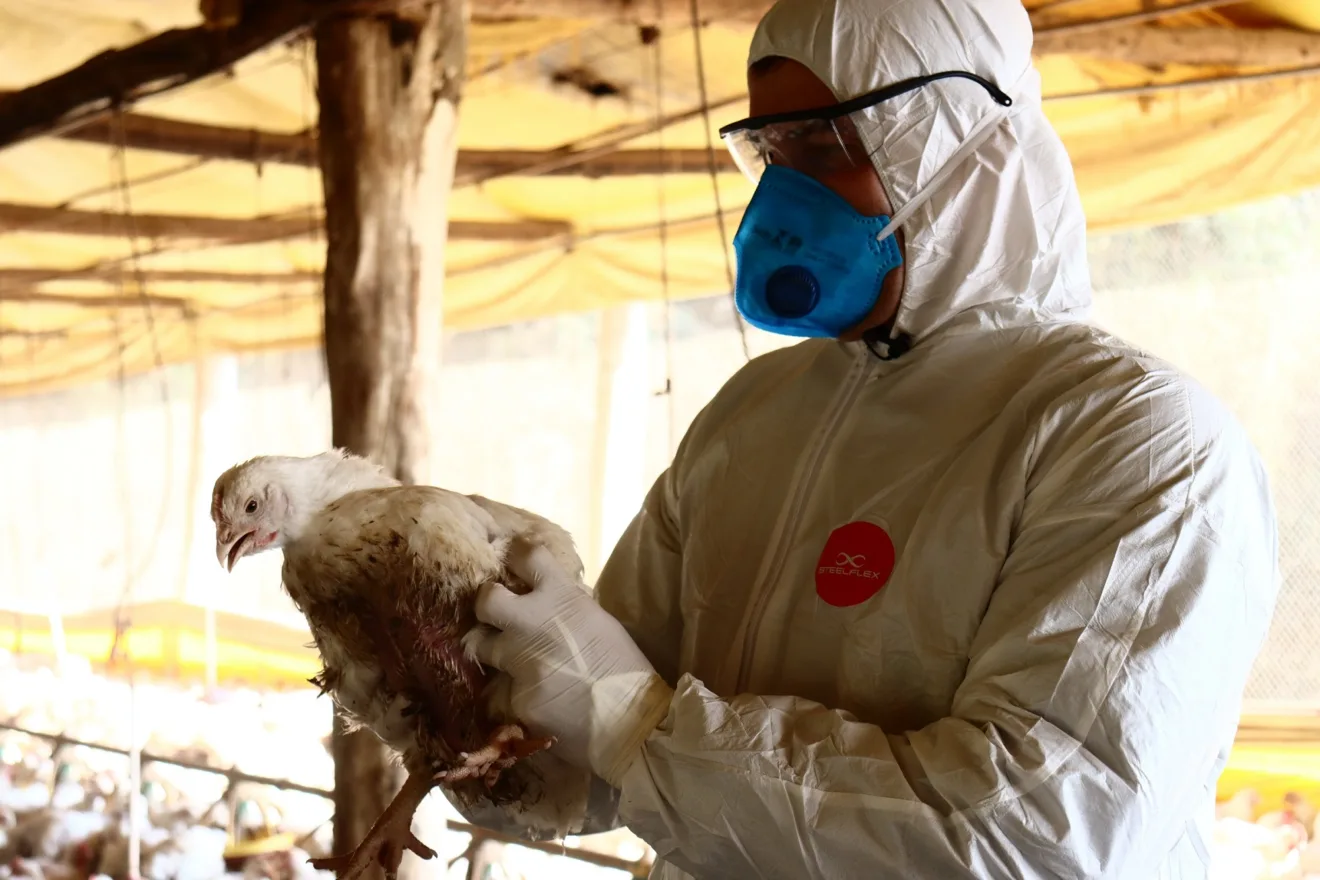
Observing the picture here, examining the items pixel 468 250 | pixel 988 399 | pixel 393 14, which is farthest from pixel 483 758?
pixel 393 14

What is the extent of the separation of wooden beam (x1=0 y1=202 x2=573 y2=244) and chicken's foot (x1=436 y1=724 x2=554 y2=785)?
1791mm

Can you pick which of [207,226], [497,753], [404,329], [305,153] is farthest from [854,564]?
[207,226]

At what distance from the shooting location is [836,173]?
3.98ft

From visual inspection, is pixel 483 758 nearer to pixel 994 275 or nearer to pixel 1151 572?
pixel 1151 572

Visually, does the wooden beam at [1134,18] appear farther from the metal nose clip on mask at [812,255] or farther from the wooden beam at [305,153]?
the metal nose clip on mask at [812,255]

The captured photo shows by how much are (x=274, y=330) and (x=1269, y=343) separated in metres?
2.45

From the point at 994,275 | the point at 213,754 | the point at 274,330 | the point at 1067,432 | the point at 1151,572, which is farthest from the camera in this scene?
the point at 213,754

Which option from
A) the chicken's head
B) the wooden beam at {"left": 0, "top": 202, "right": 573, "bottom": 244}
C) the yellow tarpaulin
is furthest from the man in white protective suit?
the wooden beam at {"left": 0, "top": 202, "right": 573, "bottom": 244}

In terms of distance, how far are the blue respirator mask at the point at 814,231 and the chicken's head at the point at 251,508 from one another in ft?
2.02

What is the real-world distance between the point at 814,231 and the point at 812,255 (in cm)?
3

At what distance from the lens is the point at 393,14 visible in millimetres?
2549

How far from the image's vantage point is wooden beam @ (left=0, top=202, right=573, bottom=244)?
106 inches

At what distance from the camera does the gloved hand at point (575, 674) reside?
106 cm

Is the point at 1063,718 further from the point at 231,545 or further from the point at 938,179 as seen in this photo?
the point at 231,545
